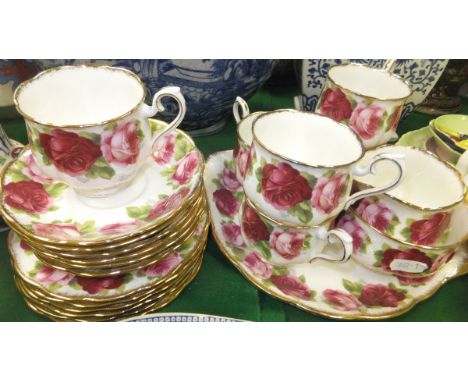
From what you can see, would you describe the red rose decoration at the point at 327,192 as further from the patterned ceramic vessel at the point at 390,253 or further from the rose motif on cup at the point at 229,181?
the rose motif on cup at the point at 229,181

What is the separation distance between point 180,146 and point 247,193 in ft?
0.62

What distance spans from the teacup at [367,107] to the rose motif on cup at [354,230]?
202 millimetres

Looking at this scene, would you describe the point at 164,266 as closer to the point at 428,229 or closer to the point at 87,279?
the point at 87,279

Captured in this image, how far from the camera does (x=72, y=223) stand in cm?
64

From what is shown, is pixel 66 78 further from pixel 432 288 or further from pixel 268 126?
pixel 432 288

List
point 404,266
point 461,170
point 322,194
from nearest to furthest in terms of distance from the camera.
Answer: point 322,194
point 404,266
point 461,170

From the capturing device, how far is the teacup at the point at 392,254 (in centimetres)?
67

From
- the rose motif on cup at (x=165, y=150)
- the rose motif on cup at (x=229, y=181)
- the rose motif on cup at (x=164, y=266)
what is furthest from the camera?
the rose motif on cup at (x=229, y=181)

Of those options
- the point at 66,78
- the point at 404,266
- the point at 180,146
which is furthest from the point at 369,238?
the point at 66,78

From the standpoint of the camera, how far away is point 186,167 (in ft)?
2.36

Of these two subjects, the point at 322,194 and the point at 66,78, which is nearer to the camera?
the point at 322,194

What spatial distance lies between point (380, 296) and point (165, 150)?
49 centimetres

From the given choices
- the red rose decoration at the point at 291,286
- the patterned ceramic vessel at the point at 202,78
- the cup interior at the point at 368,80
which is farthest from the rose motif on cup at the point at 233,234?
the cup interior at the point at 368,80

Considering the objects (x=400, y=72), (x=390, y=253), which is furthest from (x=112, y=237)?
(x=400, y=72)
